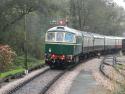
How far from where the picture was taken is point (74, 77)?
27.9 metres

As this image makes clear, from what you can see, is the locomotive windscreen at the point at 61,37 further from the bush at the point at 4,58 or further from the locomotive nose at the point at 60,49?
the bush at the point at 4,58

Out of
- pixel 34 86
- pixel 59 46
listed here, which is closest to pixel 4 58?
pixel 59 46

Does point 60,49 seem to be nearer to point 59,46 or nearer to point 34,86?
point 59,46

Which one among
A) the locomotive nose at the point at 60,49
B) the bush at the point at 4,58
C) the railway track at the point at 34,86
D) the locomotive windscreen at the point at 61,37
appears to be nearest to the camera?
the railway track at the point at 34,86

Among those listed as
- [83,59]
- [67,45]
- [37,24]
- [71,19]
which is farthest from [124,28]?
[67,45]

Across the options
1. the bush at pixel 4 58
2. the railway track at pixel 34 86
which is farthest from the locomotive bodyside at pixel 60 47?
the railway track at pixel 34 86

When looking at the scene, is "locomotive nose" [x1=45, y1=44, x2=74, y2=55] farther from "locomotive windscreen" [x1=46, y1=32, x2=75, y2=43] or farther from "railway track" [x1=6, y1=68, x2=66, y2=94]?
"railway track" [x1=6, y1=68, x2=66, y2=94]

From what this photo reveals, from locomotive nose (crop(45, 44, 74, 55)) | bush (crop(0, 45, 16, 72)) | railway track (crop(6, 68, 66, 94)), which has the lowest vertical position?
railway track (crop(6, 68, 66, 94))

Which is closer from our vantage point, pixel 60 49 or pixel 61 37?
pixel 60 49

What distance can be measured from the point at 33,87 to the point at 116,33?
290 ft

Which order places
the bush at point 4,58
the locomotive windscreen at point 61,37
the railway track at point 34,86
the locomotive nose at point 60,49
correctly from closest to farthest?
1. the railway track at point 34,86
2. the bush at point 4,58
3. the locomotive nose at point 60,49
4. the locomotive windscreen at point 61,37

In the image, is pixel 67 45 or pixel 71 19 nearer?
pixel 67 45

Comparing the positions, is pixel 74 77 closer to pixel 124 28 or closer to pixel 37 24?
pixel 37 24

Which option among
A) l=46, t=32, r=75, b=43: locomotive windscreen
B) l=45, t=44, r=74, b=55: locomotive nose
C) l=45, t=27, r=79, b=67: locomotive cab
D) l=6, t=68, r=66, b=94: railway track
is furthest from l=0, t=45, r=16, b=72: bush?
l=6, t=68, r=66, b=94: railway track
